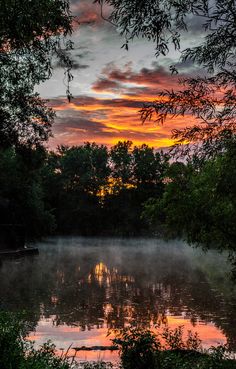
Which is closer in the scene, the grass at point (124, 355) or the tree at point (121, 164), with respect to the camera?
the grass at point (124, 355)

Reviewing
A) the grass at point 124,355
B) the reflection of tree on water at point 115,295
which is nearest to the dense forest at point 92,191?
the reflection of tree on water at point 115,295

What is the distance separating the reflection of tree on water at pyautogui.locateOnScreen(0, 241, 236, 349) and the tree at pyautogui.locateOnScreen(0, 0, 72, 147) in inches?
330

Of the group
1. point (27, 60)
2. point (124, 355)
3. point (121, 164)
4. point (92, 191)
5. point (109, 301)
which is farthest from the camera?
point (121, 164)

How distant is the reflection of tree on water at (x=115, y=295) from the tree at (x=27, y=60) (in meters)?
8.39

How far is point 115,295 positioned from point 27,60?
48.3ft

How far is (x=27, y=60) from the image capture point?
20.1m

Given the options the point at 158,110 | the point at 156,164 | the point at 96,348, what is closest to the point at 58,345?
the point at 96,348

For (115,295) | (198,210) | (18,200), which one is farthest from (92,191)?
(198,210)

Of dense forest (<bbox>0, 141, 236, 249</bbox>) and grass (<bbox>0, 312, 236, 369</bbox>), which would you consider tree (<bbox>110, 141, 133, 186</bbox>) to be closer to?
dense forest (<bbox>0, 141, 236, 249</bbox>)

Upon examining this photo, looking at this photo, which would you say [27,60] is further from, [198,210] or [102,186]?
[102,186]

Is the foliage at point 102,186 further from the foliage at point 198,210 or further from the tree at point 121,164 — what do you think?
the foliage at point 198,210

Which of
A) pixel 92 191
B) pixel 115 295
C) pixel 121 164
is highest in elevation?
pixel 121 164

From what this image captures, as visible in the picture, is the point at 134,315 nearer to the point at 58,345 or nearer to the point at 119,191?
the point at 58,345

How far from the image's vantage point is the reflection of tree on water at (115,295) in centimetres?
2127
